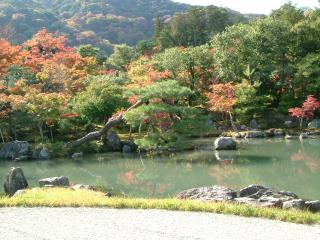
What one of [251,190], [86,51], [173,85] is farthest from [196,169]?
→ [86,51]

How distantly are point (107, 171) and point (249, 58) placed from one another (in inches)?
735

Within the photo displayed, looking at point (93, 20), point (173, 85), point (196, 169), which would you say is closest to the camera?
point (196, 169)

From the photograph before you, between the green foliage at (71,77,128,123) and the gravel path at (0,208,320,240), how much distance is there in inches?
815

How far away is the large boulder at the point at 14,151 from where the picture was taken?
88.5 feet

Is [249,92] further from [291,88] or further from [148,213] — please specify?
[148,213]

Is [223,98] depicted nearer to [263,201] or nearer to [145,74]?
[145,74]

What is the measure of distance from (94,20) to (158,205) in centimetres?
10094

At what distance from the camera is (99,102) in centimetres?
3081

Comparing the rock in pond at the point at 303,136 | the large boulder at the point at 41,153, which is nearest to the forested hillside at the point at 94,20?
the rock in pond at the point at 303,136

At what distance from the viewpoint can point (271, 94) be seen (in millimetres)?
38312

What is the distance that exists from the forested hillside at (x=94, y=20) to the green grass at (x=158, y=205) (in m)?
62.7

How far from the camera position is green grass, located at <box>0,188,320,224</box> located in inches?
367

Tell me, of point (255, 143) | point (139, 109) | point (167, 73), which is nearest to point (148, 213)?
point (139, 109)

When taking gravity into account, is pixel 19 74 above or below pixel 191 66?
above
